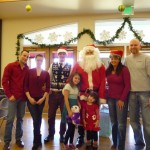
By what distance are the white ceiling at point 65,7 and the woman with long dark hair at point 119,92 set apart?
2812 millimetres

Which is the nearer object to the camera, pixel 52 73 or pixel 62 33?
pixel 52 73

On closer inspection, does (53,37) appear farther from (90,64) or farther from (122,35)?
(90,64)

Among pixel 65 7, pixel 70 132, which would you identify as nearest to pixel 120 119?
pixel 70 132

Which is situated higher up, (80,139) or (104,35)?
(104,35)

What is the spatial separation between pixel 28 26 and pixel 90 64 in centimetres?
453

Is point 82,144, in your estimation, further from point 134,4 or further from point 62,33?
point 62,33

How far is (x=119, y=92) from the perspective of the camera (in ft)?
10.0

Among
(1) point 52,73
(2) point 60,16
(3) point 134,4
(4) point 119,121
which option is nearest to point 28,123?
(1) point 52,73

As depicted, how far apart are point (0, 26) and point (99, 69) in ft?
16.7

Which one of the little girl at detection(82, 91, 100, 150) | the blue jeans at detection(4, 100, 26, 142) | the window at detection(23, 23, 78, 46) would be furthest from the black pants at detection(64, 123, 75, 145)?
the window at detection(23, 23, 78, 46)

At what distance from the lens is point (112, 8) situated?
6121 millimetres

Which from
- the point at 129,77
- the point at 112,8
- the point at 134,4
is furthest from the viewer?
the point at 112,8

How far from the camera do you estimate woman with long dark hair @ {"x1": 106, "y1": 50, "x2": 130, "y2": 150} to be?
3.01 metres

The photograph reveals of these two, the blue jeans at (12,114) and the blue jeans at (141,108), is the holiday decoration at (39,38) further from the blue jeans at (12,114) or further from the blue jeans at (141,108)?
the blue jeans at (141,108)
